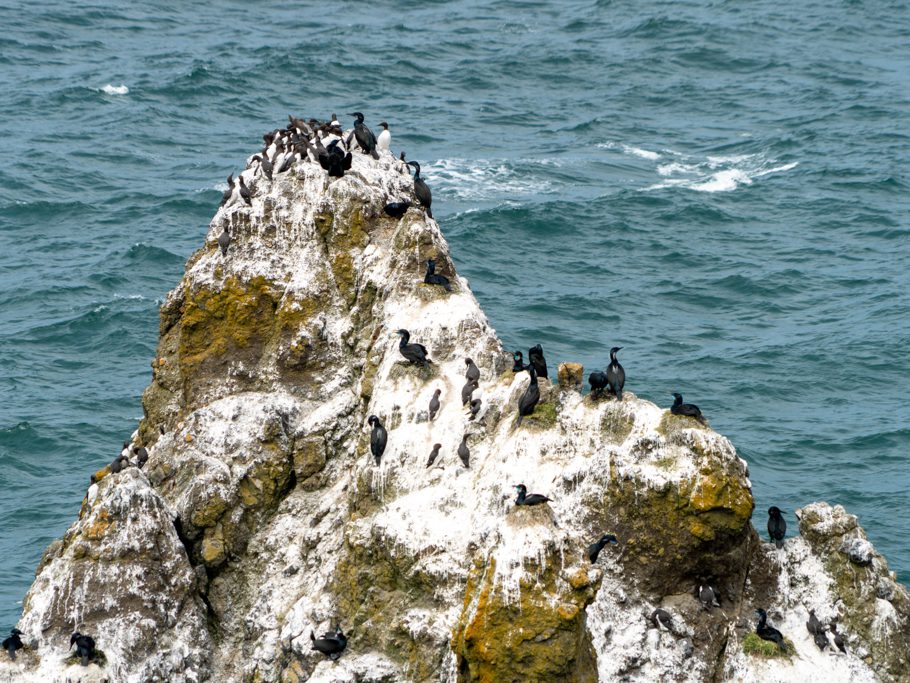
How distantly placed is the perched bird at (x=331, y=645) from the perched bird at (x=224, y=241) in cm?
817

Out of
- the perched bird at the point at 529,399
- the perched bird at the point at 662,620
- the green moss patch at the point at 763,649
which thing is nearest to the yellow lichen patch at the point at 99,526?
the perched bird at the point at 529,399

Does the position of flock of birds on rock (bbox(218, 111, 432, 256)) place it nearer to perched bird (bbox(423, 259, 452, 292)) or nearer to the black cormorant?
perched bird (bbox(423, 259, 452, 292))

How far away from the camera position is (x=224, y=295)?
28406 millimetres

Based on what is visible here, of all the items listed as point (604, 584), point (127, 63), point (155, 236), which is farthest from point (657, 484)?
point (127, 63)

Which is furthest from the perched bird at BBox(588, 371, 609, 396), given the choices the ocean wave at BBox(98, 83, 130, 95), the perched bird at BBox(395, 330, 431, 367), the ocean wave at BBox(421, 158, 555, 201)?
the ocean wave at BBox(98, 83, 130, 95)

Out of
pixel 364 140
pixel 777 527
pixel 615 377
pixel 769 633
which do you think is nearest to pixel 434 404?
pixel 615 377

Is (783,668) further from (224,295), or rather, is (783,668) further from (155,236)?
(155,236)

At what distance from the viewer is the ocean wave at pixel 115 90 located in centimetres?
9612

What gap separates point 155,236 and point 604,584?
171 ft

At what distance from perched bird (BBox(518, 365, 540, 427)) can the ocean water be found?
2172cm

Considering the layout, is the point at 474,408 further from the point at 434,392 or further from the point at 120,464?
the point at 120,464

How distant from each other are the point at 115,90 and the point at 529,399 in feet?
255

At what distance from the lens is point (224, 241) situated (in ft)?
93.4

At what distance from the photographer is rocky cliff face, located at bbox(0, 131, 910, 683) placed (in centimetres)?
2342
